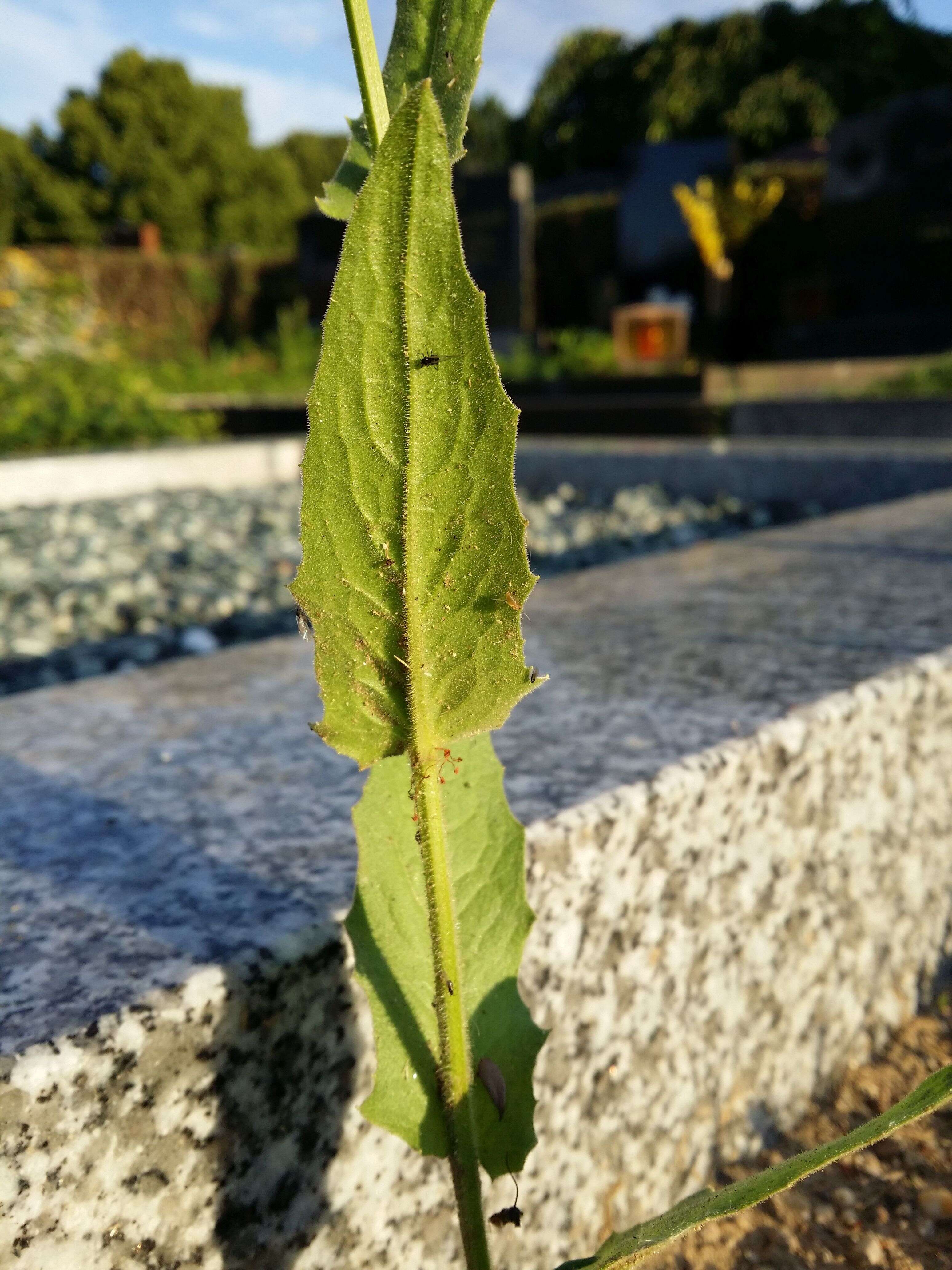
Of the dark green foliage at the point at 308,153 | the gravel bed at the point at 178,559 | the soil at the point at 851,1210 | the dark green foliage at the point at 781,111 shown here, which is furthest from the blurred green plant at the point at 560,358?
the dark green foliage at the point at 308,153

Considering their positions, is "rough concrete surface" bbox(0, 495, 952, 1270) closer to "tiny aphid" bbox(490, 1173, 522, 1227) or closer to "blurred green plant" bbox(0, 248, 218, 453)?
"tiny aphid" bbox(490, 1173, 522, 1227)

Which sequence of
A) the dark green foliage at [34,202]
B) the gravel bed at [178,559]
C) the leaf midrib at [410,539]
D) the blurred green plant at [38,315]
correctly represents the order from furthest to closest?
1. the dark green foliage at [34,202]
2. the blurred green plant at [38,315]
3. the gravel bed at [178,559]
4. the leaf midrib at [410,539]

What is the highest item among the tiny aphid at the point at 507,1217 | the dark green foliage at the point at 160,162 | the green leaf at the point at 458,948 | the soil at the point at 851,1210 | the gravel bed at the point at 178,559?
the dark green foliage at the point at 160,162

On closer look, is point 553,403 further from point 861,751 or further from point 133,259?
point 133,259

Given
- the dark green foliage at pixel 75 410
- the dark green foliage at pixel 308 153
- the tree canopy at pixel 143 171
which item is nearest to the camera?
the dark green foliage at pixel 75 410

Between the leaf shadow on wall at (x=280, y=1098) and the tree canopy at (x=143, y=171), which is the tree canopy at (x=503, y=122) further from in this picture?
the leaf shadow on wall at (x=280, y=1098)

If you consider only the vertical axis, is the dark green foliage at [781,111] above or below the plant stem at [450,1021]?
above

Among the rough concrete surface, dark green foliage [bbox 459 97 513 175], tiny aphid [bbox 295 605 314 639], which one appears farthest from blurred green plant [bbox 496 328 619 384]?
dark green foliage [bbox 459 97 513 175]

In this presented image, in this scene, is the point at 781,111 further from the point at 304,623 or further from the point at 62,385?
the point at 304,623
